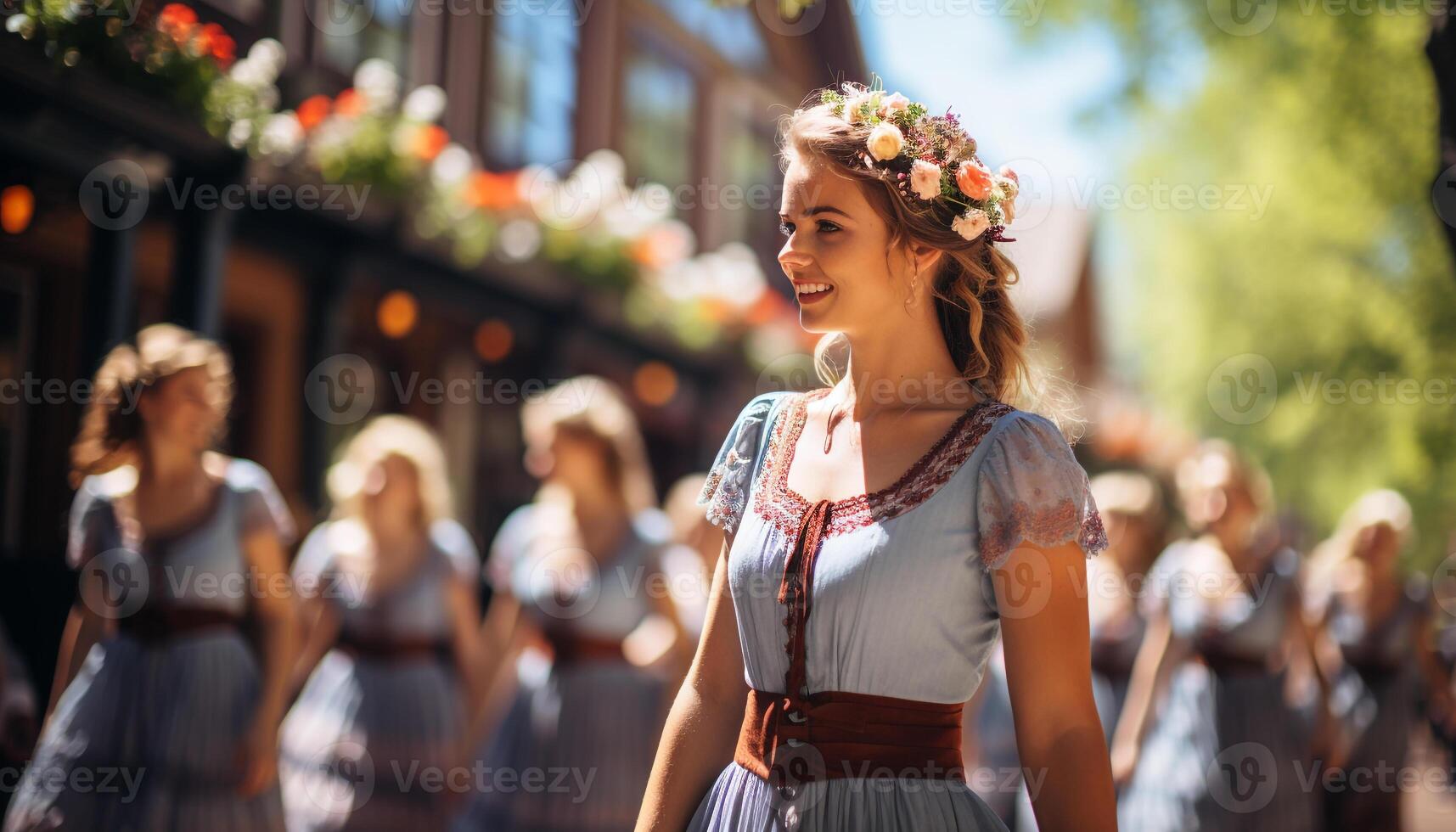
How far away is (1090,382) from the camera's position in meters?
31.9

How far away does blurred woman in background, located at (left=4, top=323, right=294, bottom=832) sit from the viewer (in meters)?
4.40

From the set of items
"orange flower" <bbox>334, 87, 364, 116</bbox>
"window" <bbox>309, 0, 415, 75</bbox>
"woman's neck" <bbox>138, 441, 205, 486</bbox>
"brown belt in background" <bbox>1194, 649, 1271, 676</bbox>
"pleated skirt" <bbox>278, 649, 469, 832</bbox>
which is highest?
"window" <bbox>309, 0, 415, 75</bbox>

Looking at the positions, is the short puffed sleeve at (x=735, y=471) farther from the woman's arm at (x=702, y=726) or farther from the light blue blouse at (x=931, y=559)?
the light blue blouse at (x=931, y=559)

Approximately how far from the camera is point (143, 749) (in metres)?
4.47

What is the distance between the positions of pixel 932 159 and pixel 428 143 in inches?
241

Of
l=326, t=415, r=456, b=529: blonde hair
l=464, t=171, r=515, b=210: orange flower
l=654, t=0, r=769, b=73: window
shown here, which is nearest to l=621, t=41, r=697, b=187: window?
l=654, t=0, r=769, b=73: window

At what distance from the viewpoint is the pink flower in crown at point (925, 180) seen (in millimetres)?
2305

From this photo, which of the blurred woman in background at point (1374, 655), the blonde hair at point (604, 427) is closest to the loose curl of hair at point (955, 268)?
the blonde hair at point (604, 427)

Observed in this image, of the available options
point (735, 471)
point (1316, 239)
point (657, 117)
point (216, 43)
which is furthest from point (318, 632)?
point (1316, 239)

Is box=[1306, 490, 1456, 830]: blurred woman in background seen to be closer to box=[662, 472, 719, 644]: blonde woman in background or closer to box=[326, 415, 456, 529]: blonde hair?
box=[662, 472, 719, 644]: blonde woman in background

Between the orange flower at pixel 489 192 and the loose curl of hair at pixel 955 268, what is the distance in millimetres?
6408

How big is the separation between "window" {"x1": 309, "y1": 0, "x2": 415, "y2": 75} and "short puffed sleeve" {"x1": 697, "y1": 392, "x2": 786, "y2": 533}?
687 cm

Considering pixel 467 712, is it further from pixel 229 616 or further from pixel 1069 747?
pixel 1069 747

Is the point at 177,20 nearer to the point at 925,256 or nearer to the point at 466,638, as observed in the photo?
the point at 466,638
